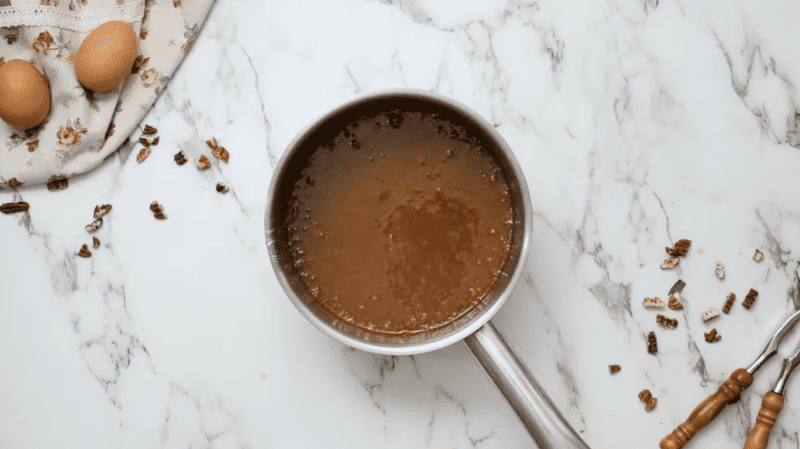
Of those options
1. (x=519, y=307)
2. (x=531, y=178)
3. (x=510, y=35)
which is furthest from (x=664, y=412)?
(x=510, y=35)

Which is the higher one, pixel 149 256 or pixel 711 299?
pixel 711 299

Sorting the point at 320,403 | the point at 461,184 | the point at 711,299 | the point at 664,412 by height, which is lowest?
the point at 320,403

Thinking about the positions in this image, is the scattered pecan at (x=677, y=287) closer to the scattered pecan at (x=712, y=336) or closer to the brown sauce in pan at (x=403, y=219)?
the scattered pecan at (x=712, y=336)

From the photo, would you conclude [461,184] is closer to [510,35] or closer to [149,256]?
[510,35]

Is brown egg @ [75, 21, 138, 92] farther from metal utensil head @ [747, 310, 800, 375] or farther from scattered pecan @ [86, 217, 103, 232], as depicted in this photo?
metal utensil head @ [747, 310, 800, 375]

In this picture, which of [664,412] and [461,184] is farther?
[664,412]

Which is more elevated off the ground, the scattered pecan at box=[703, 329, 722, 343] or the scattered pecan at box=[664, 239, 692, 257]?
the scattered pecan at box=[664, 239, 692, 257]

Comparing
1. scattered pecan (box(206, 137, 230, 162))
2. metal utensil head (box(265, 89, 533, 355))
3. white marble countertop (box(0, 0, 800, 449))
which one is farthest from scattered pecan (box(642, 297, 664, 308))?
scattered pecan (box(206, 137, 230, 162))
